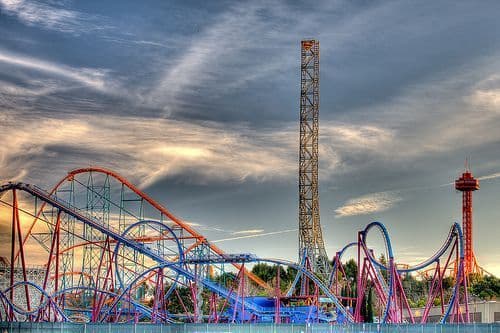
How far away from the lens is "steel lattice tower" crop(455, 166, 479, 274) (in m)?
99.9

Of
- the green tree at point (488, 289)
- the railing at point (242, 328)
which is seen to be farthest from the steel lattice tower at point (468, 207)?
the railing at point (242, 328)

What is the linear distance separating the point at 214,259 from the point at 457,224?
15349 millimetres

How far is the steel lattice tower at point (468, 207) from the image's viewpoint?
99875mm

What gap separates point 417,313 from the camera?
7119 cm

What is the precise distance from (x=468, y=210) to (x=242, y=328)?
6975 cm

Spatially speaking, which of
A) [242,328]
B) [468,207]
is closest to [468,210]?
[468,207]

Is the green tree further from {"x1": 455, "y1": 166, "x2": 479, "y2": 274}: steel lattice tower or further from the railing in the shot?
the railing

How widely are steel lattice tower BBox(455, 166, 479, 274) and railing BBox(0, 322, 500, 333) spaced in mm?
67372

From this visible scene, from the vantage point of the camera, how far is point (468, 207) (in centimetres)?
10075

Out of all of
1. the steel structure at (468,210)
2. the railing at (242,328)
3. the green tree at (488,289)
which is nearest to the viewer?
the railing at (242,328)

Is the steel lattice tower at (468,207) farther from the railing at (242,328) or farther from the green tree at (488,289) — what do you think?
the railing at (242,328)

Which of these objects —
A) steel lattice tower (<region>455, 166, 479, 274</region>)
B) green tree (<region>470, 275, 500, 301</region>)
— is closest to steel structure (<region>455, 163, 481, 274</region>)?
steel lattice tower (<region>455, 166, 479, 274</region>)

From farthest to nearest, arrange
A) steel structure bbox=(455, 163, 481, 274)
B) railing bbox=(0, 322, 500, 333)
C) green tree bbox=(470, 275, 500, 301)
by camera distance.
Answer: steel structure bbox=(455, 163, 481, 274) < green tree bbox=(470, 275, 500, 301) < railing bbox=(0, 322, 500, 333)

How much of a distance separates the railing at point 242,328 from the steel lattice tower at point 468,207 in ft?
221
